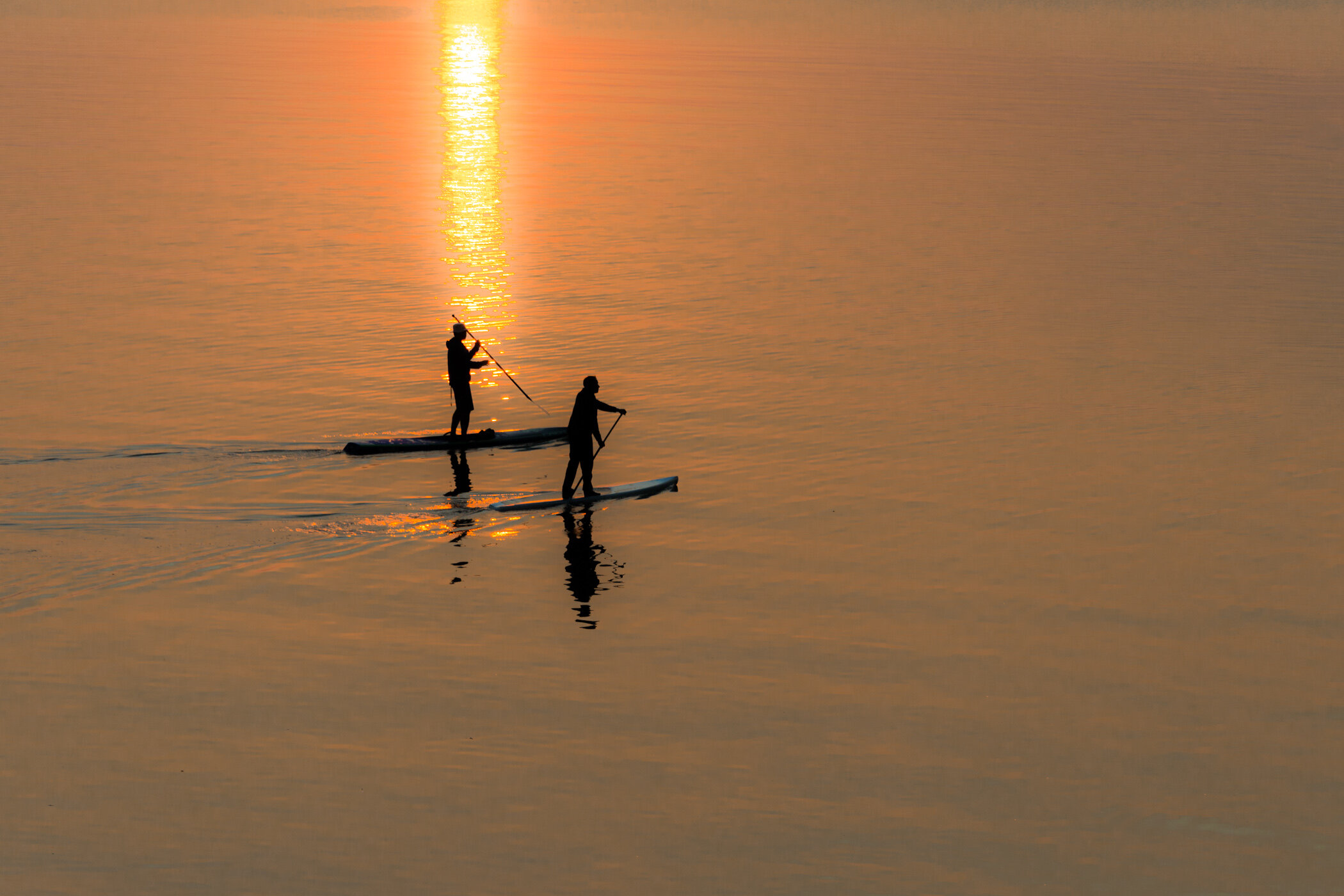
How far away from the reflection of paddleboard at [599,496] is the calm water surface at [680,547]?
1.28 feet

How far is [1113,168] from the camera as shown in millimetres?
64375

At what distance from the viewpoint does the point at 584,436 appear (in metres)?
23.5

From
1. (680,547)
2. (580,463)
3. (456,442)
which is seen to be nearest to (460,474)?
(456,442)

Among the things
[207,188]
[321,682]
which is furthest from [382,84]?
[321,682]

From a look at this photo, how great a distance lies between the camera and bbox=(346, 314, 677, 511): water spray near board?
2347cm

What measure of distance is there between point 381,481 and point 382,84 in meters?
70.3

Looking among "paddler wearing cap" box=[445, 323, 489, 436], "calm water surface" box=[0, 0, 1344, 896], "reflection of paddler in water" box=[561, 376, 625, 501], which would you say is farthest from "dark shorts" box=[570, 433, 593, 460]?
"paddler wearing cap" box=[445, 323, 489, 436]

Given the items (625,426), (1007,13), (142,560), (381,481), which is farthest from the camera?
(1007,13)

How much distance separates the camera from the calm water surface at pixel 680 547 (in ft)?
48.4

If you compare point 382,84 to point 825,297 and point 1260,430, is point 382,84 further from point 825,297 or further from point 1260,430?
point 1260,430

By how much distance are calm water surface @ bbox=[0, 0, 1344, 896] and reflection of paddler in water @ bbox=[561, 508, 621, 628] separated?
0.29 ft

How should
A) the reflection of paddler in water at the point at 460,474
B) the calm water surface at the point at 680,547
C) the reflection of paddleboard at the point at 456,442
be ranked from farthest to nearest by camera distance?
1. the reflection of paddleboard at the point at 456,442
2. the reflection of paddler in water at the point at 460,474
3. the calm water surface at the point at 680,547

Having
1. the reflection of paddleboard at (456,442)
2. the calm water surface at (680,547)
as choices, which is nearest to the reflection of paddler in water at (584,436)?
the calm water surface at (680,547)

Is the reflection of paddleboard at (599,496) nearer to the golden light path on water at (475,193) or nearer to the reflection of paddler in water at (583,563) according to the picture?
the reflection of paddler in water at (583,563)
